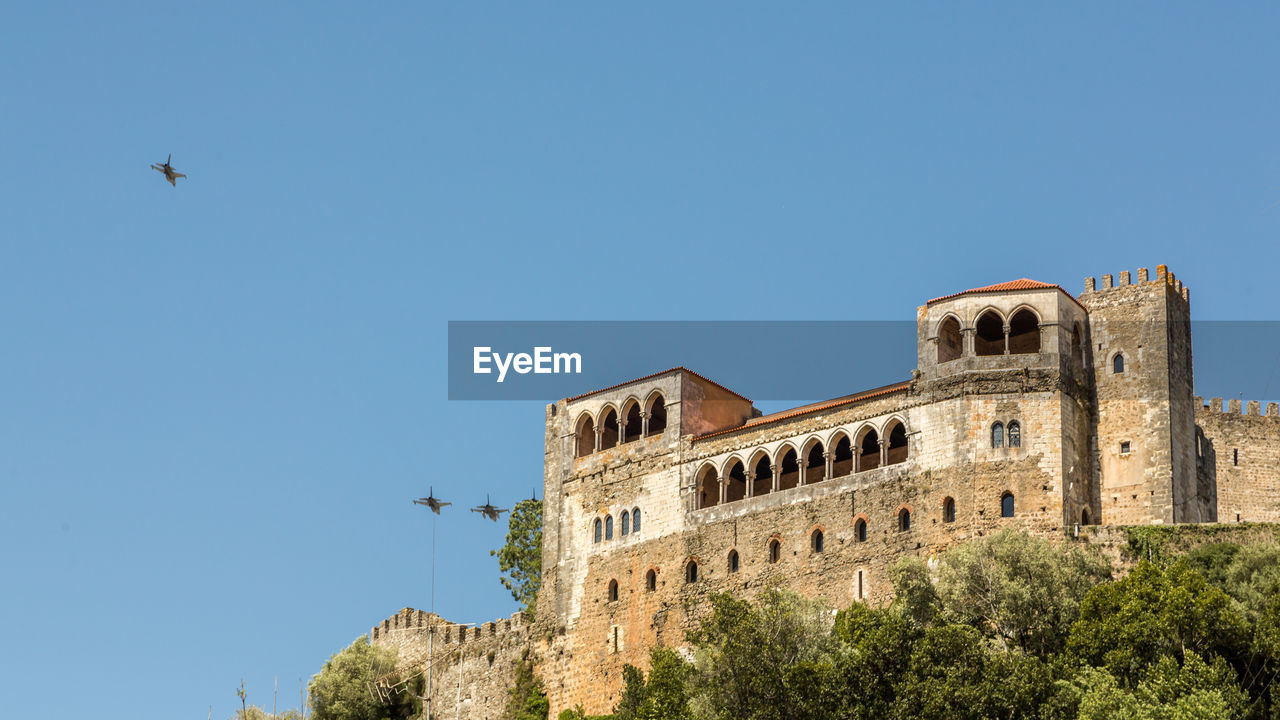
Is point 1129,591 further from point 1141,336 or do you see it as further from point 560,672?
point 560,672

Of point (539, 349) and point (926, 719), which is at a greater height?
point (539, 349)

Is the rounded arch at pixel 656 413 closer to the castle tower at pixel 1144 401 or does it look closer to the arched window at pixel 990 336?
the arched window at pixel 990 336

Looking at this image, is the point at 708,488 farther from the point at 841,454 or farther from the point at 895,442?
the point at 895,442

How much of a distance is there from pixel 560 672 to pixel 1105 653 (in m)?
24.3

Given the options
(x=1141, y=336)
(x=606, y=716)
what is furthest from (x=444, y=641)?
(x=1141, y=336)

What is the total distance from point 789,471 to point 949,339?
7.91m

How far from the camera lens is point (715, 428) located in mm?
76375

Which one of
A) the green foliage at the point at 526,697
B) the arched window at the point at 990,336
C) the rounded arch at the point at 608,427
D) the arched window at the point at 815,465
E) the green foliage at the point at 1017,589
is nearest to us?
the green foliage at the point at 1017,589

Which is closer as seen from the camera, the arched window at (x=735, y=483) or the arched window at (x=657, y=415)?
the arched window at (x=735, y=483)

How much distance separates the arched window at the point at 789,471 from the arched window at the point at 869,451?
7.65 ft

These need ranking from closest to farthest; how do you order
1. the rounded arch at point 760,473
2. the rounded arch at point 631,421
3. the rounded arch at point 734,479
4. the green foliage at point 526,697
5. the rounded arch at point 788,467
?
the rounded arch at point 788,467, the rounded arch at point 760,473, the rounded arch at point 734,479, the green foliage at point 526,697, the rounded arch at point 631,421

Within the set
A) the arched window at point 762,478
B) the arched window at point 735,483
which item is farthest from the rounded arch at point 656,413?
the arched window at point 762,478

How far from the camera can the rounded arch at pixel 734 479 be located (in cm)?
7344

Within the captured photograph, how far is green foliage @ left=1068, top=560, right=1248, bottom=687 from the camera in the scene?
5566cm
